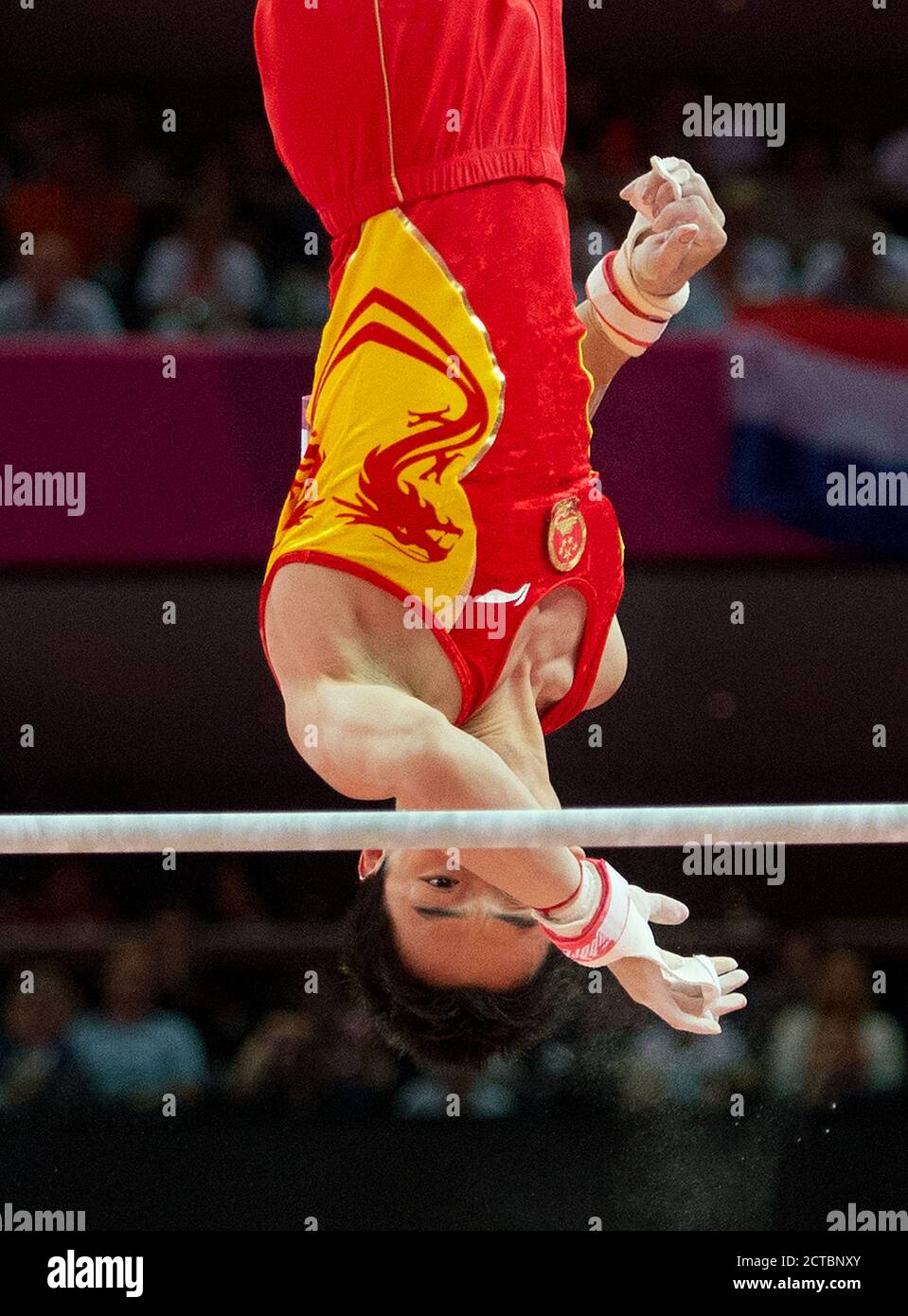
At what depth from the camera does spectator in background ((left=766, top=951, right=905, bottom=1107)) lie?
3.41m

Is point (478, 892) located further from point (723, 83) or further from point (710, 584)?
point (723, 83)

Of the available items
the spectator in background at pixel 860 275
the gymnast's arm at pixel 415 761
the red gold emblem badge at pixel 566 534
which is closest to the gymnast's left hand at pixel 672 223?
the red gold emblem badge at pixel 566 534

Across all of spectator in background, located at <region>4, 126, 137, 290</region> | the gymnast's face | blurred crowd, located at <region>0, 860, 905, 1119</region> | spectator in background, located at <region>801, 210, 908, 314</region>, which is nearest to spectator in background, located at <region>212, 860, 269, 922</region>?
blurred crowd, located at <region>0, 860, 905, 1119</region>

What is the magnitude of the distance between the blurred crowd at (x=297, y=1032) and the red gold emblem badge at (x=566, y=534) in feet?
4.31

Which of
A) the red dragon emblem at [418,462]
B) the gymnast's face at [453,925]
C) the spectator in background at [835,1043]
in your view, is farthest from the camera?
the spectator in background at [835,1043]

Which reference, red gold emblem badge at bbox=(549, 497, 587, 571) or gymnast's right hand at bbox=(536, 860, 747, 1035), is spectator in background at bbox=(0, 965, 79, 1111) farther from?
red gold emblem badge at bbox=(549, 497, 587, 571)

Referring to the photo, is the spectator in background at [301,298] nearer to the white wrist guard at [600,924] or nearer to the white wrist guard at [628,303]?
the white wrist guard at [628,303]

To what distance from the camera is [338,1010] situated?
3.57 meters

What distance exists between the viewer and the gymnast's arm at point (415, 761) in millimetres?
2188

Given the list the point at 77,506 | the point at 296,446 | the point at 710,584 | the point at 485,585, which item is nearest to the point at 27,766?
the point at 77,506

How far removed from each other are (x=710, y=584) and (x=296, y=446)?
0.78 metres

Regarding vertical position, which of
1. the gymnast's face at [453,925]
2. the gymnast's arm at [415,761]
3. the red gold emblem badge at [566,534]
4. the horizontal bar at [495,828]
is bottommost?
the gymnast's face at [453,925]

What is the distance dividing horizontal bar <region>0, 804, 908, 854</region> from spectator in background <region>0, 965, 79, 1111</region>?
155cm
